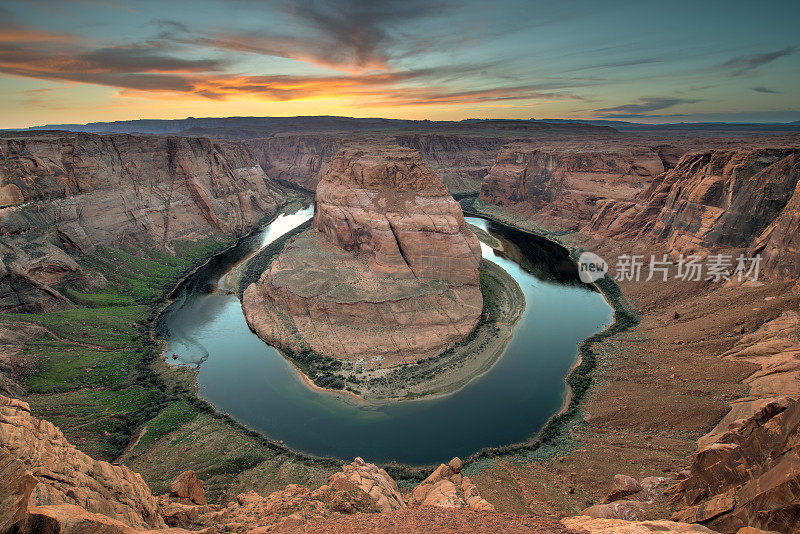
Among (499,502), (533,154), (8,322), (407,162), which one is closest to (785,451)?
(499,502)

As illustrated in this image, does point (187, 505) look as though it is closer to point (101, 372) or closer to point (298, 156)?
point (101, 372)

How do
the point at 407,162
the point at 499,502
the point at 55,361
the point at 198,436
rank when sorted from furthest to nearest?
the point at 407,162
the point at 55,361
the point at 198,436
the point at 499,502

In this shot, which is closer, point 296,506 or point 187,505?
point 187,505

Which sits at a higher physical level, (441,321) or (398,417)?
(441,321)

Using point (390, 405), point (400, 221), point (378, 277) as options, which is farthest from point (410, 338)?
point (400, 221)

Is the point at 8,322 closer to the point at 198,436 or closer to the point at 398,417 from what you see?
the point at 198,436

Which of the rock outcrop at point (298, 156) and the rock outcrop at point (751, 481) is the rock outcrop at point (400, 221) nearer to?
the rock outcrop at point (751, 481)
